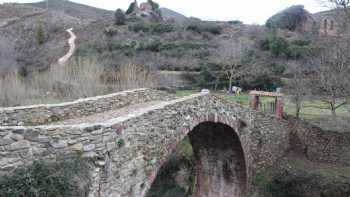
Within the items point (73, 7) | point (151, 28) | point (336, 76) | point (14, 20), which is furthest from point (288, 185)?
point (73, 7)

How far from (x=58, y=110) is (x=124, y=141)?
3.62m

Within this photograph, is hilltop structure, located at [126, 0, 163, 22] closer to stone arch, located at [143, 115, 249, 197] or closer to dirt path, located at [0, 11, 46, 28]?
dirt path, located at [0, 11, 46, 28]

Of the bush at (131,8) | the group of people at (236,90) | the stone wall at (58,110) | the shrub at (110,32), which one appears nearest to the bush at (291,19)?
the shrub at (110,32)

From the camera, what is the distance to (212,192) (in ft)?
51.3

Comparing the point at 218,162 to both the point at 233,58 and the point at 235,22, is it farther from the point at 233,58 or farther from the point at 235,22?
the point at 235,22

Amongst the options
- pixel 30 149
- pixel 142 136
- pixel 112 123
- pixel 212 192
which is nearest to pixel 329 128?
pixel 212 192

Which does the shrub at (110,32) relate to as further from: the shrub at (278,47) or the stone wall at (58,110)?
the stone wall at (58,110)

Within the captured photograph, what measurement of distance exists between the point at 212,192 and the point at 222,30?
27.7 m

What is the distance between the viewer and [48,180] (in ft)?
19.8

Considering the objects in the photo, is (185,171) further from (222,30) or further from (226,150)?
(222,30)

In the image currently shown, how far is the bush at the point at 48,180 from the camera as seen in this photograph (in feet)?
18.8

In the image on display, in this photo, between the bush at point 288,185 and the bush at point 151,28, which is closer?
the bush at point 288,185

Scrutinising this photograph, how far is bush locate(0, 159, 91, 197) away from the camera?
5.73 meters

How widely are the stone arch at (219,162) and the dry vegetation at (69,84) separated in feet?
20.6
